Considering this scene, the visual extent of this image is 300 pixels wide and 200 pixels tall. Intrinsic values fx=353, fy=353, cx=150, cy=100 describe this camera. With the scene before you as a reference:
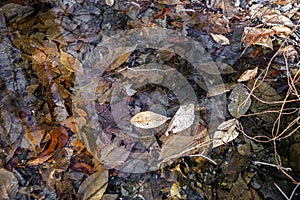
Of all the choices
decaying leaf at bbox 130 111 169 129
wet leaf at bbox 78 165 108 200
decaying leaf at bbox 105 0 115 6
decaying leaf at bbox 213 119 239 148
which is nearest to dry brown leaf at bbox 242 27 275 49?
decaying leaf at bbox 213 119 239 148

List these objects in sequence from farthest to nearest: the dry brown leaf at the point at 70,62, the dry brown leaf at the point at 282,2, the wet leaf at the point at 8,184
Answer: the dry brown leaf at the point at 282,2
the dry brown leaf at the point at 70,62
the wet leaf at the point at 8,184

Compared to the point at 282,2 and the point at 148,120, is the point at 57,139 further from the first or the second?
the point at 282,2

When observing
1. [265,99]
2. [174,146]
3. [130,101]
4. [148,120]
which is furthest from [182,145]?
[265,99]

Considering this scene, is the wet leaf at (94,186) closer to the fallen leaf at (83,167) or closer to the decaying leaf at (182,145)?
the fallen leaf at (83,167)

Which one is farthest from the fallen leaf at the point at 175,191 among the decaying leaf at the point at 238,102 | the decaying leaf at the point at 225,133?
the decaying leaf at the point at 238,102

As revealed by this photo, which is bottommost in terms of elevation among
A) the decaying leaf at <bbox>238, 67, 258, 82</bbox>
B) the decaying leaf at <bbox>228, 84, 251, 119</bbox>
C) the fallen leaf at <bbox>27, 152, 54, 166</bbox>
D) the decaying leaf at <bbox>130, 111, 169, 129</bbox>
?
the fallen leaf at <bbox>27, 152, 54, 166</bbox>

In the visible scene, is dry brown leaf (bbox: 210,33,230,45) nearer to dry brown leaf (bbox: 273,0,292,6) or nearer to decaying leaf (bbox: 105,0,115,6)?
dry brown leaf (bbox: 273,0,292,6)

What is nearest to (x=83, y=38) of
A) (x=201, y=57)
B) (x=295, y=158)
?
(x=201, y=57)
